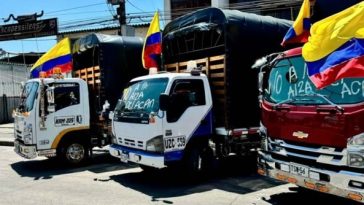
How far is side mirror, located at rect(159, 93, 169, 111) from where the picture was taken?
785cm

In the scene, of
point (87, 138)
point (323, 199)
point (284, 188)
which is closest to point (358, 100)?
point (323, 199)

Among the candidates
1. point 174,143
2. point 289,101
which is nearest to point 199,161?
point 174,143

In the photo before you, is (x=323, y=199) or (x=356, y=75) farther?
(x=323, y=199)

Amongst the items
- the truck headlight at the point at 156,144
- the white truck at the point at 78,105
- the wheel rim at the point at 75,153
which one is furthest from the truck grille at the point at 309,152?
the wheel rim at the point at 75,153

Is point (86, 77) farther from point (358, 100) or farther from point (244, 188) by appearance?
point (358, 100)

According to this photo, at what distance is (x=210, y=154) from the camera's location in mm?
8727

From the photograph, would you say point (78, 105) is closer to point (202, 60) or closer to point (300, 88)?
point (202, 60)

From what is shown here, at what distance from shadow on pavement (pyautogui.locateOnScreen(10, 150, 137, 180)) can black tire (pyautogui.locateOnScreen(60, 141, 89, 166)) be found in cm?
17

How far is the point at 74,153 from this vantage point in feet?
35.8

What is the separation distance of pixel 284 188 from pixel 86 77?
6586 millimetres

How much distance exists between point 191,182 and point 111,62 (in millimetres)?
4316

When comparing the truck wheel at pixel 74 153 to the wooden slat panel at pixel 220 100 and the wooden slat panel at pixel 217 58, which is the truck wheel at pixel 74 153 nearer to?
the wooden slat panel at pixel 220 100

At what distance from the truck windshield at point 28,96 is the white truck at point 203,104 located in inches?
97.9

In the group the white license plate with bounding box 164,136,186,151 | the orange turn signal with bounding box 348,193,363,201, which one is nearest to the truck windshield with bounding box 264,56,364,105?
the orange turn signal with bounding box 348,193,363,201
